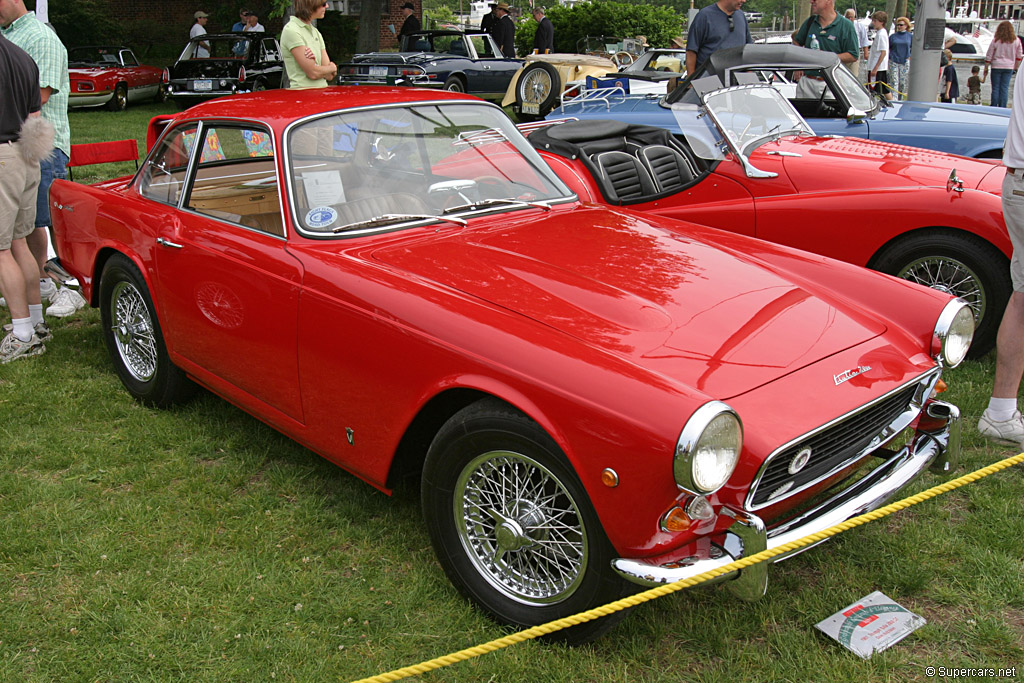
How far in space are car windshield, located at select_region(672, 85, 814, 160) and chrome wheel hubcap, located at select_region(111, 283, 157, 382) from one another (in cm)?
362

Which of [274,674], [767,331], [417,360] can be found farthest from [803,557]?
[274,674]

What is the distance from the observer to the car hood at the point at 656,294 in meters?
2.61

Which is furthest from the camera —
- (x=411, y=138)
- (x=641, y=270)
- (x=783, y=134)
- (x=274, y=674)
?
(x=783, y=134)

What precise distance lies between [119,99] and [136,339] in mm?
14217

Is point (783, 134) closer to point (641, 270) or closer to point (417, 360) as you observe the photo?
point (641, 270)

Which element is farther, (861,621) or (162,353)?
(162,353)

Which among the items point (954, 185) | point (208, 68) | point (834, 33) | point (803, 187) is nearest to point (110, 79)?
point (208, 68)

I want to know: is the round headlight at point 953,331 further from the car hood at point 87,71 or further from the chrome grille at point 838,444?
the car hood at point 87,71

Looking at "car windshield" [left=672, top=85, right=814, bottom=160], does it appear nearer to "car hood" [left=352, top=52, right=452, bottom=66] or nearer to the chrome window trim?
the chrome window trim

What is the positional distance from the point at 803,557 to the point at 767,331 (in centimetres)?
94

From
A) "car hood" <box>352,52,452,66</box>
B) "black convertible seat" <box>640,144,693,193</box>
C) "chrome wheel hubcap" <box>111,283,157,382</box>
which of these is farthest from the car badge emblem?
"car hood" <box>352,52,452,66</box>

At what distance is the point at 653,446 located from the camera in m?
2.26

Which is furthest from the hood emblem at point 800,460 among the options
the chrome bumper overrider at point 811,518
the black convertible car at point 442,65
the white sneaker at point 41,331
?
the black convertible car at point 442,65

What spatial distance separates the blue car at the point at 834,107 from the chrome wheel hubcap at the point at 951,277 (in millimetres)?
2100
